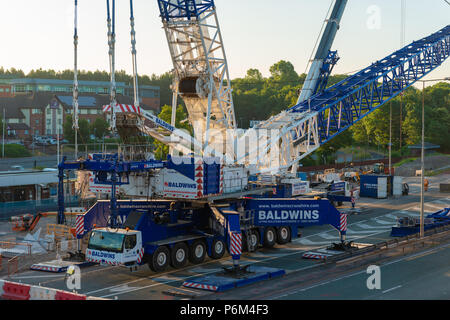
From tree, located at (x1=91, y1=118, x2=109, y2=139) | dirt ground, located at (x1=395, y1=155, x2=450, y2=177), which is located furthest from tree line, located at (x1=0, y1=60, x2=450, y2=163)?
dirt ground, located at (x1=395, y1=155, x2=450, y2=177)

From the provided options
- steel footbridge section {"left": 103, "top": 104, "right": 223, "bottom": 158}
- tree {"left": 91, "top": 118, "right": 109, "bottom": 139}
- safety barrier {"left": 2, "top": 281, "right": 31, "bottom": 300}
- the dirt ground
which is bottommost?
safety barrier {"left": 2, "top": 281, "right": 31, "bottom": 300}

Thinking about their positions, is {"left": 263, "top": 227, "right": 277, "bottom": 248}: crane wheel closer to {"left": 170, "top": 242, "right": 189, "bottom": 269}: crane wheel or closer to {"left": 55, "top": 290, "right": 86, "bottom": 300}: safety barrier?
{"left": 170, "top": 242, "right": 189, "bottom": 269}: crane wheel

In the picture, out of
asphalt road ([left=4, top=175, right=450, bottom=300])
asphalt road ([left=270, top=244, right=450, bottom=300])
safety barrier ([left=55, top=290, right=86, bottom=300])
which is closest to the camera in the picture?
safety barrier ([left=55, top=290, right=86, bottom=300])

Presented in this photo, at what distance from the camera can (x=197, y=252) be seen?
1016 inches

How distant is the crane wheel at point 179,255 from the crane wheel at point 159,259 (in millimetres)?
273

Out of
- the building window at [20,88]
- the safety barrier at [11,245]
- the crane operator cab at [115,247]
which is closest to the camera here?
the crane operator cab at [115,247]

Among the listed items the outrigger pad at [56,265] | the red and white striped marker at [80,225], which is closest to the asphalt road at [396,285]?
the outrigger pad at [56,265]

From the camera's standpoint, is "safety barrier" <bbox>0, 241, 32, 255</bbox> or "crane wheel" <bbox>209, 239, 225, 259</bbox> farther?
"safety barrier" <bbox>0, 241, 32, 255</bbox>

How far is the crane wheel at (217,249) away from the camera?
1045 inches

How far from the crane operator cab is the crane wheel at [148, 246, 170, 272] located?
0.79 m

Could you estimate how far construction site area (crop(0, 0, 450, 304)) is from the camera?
21.7 metres

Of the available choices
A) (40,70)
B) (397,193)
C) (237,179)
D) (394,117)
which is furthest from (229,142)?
(40,70)

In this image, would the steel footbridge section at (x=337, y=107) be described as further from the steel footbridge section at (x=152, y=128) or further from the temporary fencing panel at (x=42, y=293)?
the temporary fencing panel at (x=42, y=293)

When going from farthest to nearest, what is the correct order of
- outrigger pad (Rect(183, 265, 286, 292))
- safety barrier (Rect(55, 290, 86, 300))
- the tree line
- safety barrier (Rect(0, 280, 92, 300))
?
the tree line, outrigger pad (Rect(183, 265, 286, 292)), safety barrier (Rect(0, 280, 92, 300)), safety barrier (Rect(55, 290, 86, 300))
